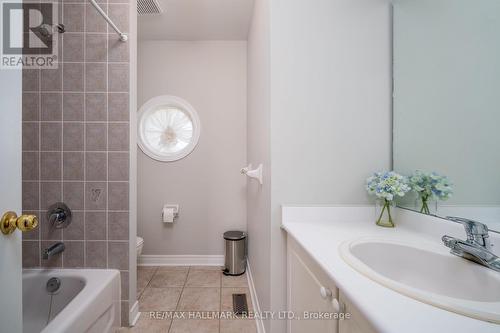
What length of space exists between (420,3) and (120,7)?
6.30 feet

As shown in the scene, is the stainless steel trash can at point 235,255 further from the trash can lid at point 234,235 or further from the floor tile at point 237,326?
the floor tile at point 237,326

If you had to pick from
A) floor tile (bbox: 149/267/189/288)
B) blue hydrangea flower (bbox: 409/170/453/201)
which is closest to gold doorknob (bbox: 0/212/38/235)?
blue hydrangea flower (bbox: 409/170/453/201)

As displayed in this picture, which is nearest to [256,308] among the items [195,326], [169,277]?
[195,326]

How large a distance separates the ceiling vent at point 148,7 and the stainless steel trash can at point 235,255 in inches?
91.9

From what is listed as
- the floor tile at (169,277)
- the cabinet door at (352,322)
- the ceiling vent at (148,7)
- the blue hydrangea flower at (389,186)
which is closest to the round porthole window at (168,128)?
the ceiling vent at (148,7)

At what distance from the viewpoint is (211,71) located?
2576mm

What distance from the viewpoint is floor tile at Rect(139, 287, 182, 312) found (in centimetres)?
177

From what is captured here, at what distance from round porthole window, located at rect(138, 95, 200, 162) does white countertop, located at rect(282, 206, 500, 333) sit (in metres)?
1.75

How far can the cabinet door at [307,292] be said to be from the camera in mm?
758

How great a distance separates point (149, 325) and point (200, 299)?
421 millimetres

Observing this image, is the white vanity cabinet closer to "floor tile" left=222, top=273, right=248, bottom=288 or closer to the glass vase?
the glass vase

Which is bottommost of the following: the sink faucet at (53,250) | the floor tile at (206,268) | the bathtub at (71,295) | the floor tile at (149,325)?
the floor tile at (206,268)

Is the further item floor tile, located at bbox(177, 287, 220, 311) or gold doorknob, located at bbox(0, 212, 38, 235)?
floor tile, located at bbox(177, 287, 220, 311)

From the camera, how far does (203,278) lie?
224cm
